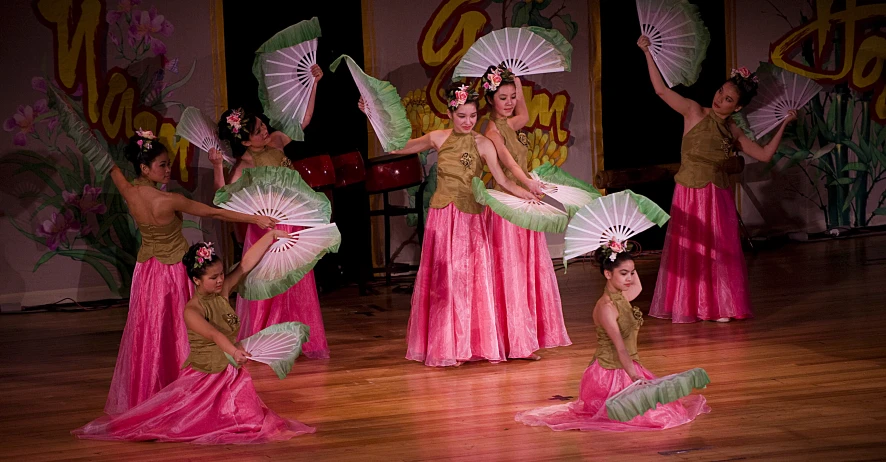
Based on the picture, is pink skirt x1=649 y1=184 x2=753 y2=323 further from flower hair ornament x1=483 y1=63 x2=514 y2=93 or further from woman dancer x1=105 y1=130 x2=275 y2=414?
woman dancer x1=105 y1=130 x2=275 y2=414

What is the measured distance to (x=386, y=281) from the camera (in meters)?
7.48

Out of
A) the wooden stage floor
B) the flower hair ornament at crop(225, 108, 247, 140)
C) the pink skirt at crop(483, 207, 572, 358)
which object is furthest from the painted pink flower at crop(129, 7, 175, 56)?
the pink skirt at crop(483, 207, 572, 358)

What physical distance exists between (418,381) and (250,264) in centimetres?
103

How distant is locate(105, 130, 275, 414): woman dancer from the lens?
4320mm

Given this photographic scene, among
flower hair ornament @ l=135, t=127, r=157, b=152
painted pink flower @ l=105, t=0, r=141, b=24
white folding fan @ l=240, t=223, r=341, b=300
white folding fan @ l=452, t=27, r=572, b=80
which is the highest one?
painted pink flower @ l=105, t=0, r=141, b=24

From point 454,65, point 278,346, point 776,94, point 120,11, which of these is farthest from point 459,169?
point 120,11

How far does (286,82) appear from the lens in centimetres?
530

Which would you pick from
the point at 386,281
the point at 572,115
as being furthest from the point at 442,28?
the point at 386,281

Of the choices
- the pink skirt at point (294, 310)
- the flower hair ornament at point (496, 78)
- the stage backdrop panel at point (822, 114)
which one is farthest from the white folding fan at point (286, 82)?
the stage backdrop panel at point (822, 114)

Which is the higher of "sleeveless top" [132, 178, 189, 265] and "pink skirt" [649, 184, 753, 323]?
"sleeveless top" [132, 178, 189, 265]

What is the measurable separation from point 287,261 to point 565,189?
5.17 feet

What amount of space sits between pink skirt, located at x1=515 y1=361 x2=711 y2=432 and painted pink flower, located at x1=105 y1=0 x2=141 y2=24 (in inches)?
180

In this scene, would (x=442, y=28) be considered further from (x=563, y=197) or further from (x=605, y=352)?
(x=605, y=352)

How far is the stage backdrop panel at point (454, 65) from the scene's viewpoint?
7.74 m
